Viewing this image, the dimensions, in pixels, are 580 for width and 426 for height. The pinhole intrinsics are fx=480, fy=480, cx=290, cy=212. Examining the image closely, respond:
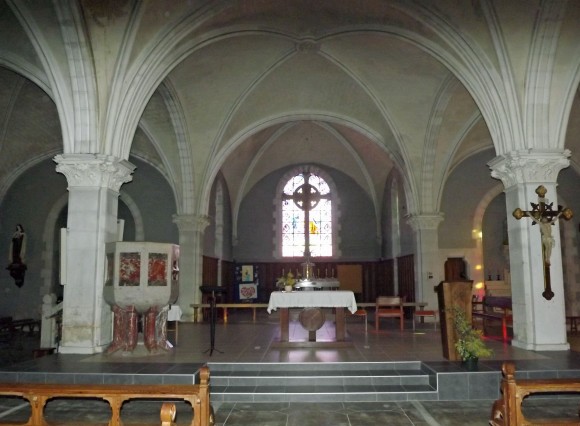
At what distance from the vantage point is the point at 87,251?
298 inches

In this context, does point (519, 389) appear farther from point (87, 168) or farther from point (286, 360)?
point (87, 168)

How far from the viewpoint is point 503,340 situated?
8727mm

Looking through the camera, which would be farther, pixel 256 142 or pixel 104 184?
pixel 256 142

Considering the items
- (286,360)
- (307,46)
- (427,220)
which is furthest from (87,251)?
(427,220)

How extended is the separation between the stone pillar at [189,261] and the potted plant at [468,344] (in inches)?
348

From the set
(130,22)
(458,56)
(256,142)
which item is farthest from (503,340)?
(256,142)

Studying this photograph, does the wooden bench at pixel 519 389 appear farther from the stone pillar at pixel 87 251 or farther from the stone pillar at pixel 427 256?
the stone pillar at pixel 427 256

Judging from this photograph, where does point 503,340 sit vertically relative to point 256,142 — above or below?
below

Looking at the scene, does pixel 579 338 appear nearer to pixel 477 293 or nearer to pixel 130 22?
pixel 477 293

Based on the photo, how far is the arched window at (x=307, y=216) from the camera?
796 inches

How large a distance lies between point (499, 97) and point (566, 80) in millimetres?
1117

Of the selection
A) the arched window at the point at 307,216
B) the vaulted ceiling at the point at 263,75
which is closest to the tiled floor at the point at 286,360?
the vaulted ceiling at the point at 263,75

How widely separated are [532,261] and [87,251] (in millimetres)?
7127

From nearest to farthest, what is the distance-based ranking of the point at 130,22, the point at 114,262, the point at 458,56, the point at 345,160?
the point at 114,262, the point at 130,22, the point at 458,56, the point at 345,160
